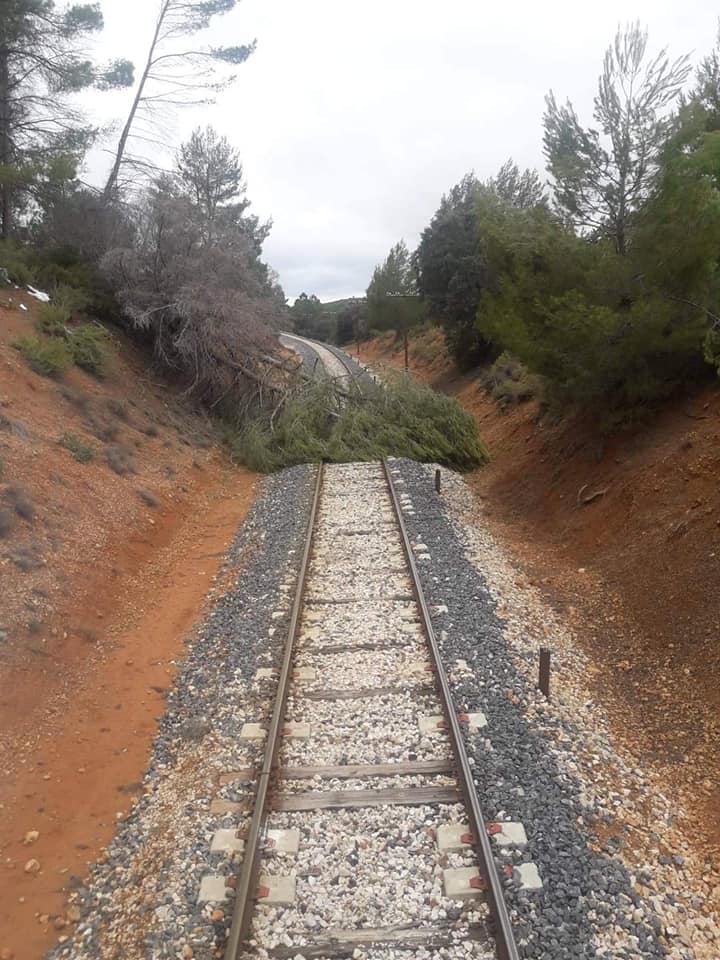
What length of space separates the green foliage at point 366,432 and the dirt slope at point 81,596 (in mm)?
1241

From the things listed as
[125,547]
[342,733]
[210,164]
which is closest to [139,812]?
[342,733]

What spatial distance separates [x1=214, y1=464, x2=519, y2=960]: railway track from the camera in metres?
4.35

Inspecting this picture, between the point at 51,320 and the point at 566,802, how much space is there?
57.5 feet

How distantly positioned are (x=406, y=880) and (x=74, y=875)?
2.40 meters

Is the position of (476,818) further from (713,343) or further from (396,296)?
(396,296)

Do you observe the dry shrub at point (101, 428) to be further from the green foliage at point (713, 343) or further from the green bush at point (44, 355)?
the green foliage at point (713, 343)

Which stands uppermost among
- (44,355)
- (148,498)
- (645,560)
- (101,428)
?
(44,355)

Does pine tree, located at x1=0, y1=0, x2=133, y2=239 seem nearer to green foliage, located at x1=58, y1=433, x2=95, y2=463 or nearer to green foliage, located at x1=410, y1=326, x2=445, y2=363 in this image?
green foliage, located at x1=58, y1=433, x2=95, y2=463

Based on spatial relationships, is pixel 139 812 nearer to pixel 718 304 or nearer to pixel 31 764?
pixel 31 764

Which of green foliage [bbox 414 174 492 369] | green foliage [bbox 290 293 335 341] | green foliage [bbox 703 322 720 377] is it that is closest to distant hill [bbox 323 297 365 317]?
green foliage [bbox 290 293 335 341]

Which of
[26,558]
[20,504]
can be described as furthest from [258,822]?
[20,504]

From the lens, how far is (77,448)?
1359 centimetres

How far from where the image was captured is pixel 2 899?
4.93 meters

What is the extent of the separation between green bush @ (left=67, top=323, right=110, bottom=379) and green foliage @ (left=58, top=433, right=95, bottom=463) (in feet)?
15.6
